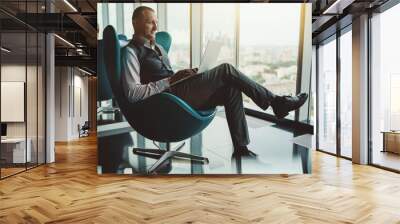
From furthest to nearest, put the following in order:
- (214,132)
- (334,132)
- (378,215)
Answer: (334,132) < (214,132) < (378,215)

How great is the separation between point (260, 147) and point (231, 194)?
154 cm

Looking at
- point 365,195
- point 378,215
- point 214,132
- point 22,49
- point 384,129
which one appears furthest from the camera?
point 384,129

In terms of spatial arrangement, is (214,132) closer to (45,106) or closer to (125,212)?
(125,212)

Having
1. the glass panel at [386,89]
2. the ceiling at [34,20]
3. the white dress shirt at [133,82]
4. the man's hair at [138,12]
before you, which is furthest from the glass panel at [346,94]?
the ceiling at [34,20]

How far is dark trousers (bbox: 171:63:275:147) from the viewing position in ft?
20.3

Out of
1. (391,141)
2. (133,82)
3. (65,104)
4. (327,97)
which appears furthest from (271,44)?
(65,104)

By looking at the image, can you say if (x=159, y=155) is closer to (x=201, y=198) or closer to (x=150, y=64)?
(x=150, y=64)

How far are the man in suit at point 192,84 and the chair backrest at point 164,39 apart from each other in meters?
0.07

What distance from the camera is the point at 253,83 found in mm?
6270


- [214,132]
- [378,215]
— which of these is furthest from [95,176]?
[378,215]

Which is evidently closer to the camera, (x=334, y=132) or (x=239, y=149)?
(x=239, y=149)

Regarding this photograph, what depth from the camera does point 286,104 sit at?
6242 mm

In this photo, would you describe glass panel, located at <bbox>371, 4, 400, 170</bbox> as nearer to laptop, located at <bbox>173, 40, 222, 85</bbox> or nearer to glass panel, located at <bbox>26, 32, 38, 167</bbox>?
laptop, located at <bbox>173, 40, 222, 85</bbox>

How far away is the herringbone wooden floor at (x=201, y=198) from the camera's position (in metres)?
3.83
